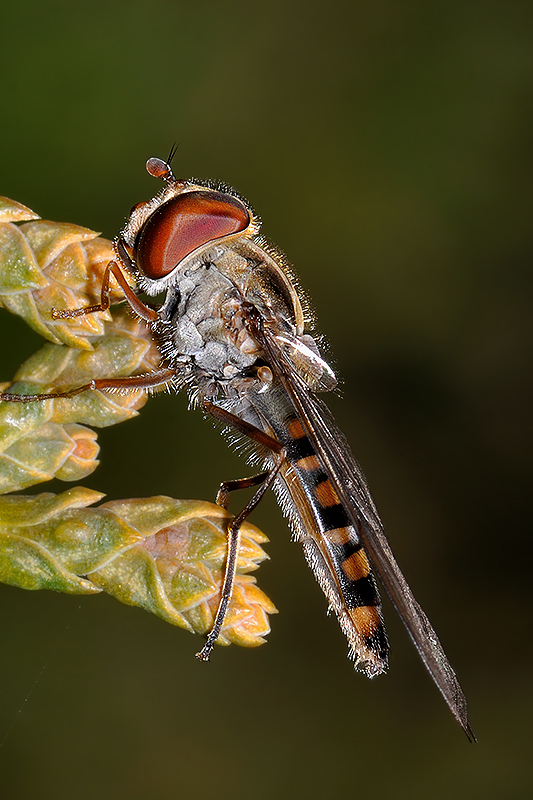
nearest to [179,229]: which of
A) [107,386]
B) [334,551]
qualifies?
[107,386]

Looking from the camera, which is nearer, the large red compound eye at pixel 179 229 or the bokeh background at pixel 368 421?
the large red compound eye at pixel 179 229

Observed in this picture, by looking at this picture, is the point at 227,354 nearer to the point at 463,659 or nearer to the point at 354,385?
the point at 354,385

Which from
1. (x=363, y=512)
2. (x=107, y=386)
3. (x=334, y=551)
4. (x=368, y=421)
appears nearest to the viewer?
(x=107, y=386)

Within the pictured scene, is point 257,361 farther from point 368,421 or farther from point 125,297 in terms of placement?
point 368,421

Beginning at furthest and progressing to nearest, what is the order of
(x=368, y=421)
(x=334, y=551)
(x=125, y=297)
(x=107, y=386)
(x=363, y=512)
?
(x=368, y=421) < (x=334, y=551) < (x=363, y=512) < (x=125, y=297) < (x=107, y=386)

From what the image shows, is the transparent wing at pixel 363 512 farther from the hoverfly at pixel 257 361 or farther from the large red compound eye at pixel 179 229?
the large red compound eye at pixel 179 229

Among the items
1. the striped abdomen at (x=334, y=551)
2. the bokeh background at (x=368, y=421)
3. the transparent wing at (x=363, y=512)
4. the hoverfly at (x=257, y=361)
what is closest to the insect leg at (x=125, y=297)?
the hoverfly at (x=257, y=361)
